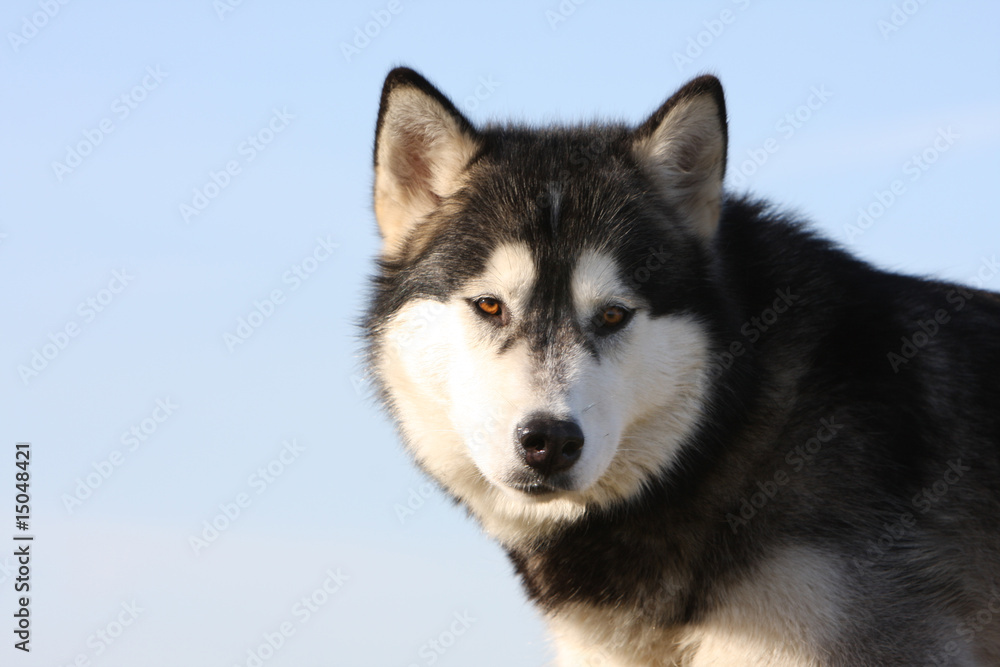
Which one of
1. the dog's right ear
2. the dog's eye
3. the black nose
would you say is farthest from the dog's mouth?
the dog's right ear

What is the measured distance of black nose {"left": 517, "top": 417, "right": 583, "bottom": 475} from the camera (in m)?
4.28

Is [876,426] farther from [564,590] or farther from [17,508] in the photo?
[17,508]

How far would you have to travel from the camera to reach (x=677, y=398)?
4855 millimetres

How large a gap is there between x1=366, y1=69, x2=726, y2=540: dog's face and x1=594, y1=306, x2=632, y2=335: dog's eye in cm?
1

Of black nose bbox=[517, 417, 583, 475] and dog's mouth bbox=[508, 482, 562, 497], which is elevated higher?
black nose bbox=[517, 417, 583, 475]

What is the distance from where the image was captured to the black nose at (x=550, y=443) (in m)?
4.28

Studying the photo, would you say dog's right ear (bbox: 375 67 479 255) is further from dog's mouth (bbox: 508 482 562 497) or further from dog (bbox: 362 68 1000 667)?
dog's mouth (bbox: 508 482 562 497)

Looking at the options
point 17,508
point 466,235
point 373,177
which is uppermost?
point 466,235

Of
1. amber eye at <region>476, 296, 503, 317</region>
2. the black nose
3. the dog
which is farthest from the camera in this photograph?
amber eye at <region>476, 296, 503, 317</region>

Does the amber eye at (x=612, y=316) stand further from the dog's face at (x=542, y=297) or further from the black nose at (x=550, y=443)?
the black nose at (x=550, y=443)

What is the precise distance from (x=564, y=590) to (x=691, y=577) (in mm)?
686

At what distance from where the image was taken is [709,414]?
193 inches

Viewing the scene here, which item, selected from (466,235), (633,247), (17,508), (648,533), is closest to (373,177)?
(466,235)

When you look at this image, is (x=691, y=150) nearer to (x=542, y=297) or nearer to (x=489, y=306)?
(x=542, y=297)
